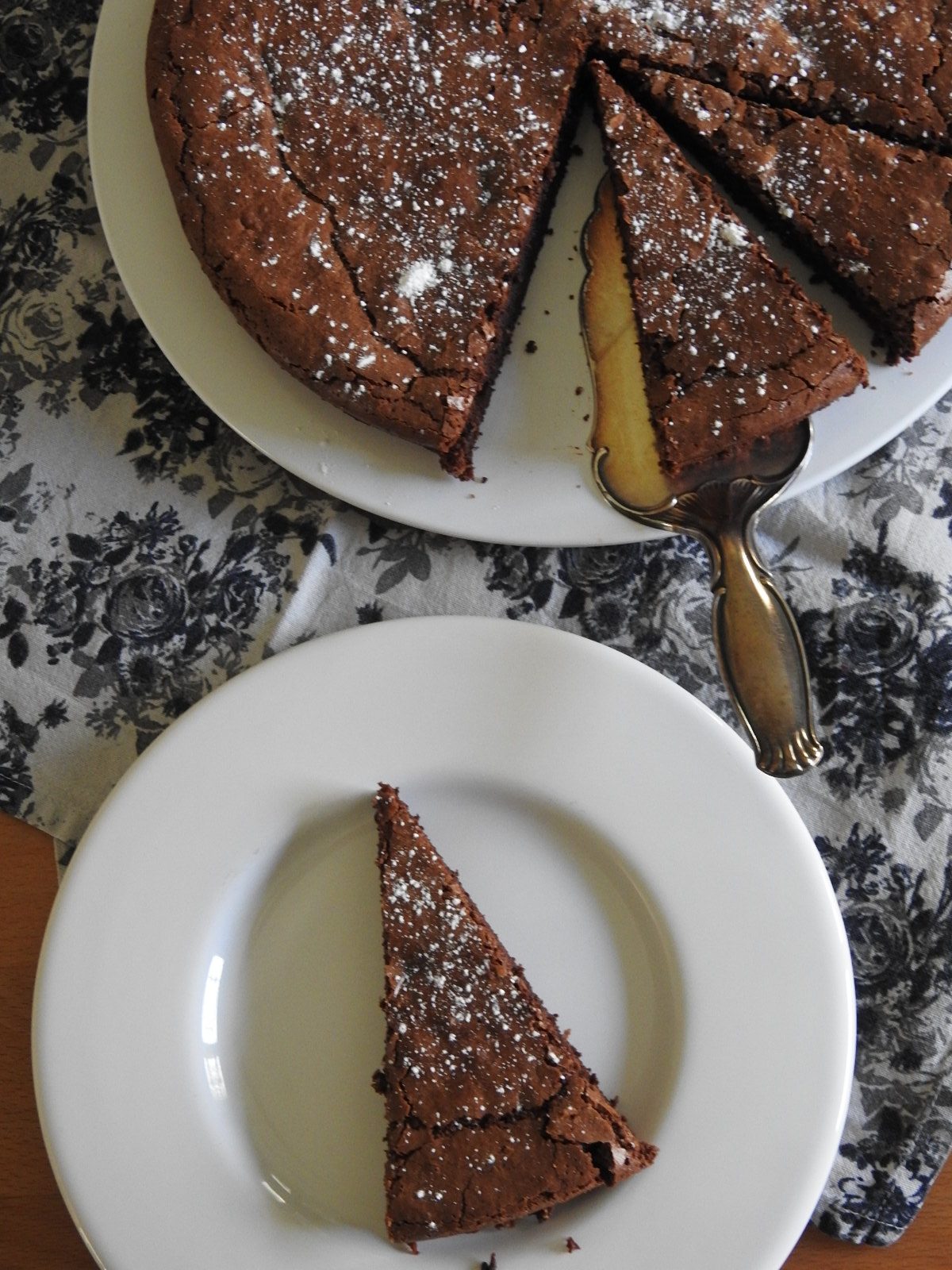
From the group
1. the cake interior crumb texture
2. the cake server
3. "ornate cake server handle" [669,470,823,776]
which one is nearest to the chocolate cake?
the cake interior crumb texture

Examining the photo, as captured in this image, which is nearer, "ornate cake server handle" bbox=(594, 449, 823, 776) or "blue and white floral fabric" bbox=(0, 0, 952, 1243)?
"ornate cake server handle" bbox=(594, 449, 823, 776)

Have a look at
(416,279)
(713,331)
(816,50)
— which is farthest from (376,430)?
(816,50)

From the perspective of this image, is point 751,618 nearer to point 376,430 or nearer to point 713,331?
point 713,331

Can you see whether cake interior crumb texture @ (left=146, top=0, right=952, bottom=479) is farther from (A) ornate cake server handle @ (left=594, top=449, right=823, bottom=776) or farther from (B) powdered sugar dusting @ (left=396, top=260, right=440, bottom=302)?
(A) ornate cake server handle @ (left=594, top=449, right=823, bottom=776)

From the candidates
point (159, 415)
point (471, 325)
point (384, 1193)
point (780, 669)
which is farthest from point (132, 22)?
point (384, 1193)

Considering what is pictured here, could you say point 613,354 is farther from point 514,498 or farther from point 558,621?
point 558,621

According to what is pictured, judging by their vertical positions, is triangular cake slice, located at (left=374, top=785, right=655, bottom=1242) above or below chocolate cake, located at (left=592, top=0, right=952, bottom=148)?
below

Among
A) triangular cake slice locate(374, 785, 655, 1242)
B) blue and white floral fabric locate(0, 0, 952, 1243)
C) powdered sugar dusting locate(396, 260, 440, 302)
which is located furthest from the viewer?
blue and white floral fabric locate(0, 0, 952, 1243)

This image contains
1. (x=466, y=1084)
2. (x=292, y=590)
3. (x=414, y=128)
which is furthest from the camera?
(x=292, y=590)
